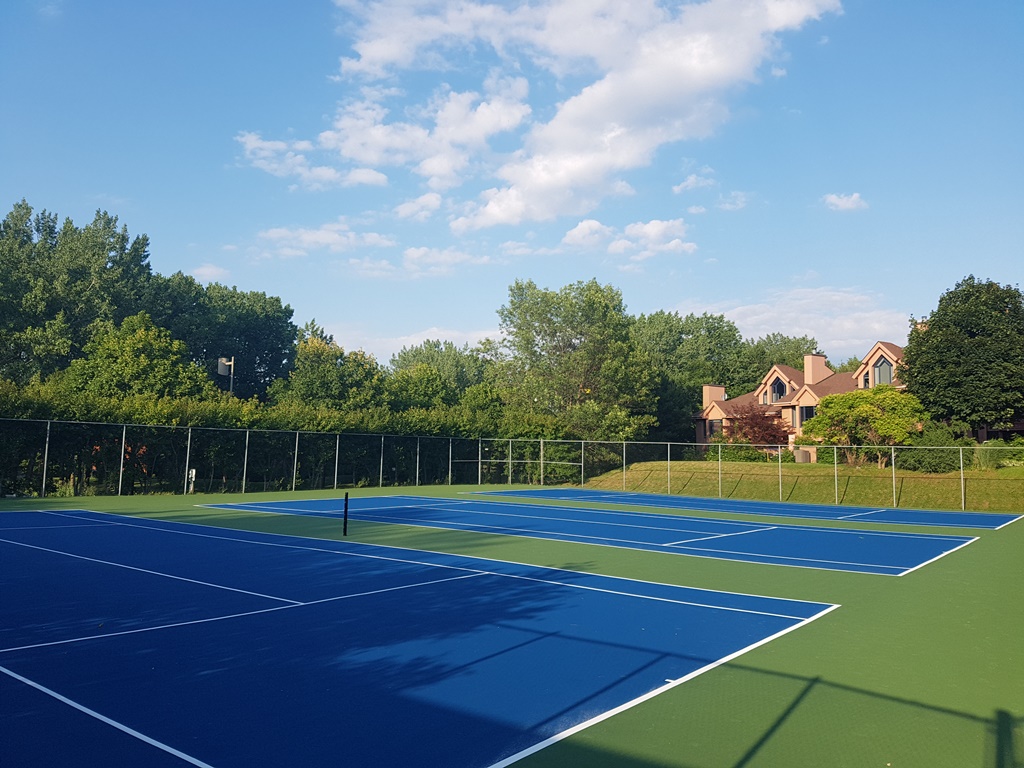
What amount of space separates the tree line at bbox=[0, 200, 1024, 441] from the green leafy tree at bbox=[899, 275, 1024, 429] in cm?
11

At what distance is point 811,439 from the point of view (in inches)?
1784

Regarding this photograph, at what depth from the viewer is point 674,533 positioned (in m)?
20.3

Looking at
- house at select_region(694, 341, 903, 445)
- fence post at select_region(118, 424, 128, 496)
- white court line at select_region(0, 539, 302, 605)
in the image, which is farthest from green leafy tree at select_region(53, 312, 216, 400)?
house at select_region(694, 341, 903, 445)

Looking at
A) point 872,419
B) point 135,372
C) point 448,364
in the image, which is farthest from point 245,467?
point 448,364

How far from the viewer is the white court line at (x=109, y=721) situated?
5.07m

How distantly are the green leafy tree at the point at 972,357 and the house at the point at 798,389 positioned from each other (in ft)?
20.3

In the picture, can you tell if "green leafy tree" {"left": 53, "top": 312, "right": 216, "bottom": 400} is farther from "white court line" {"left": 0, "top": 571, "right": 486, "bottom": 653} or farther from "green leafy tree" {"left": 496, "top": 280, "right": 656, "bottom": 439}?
"white court line" {"left": 0, "top": 571, "right": 486, "bottom": 653}

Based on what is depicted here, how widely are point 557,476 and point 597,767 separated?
129 feet

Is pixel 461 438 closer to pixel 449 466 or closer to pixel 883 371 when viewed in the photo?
pixel 449 466

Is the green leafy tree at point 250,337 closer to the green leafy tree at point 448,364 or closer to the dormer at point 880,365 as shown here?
the green leafy tree at point 448,364

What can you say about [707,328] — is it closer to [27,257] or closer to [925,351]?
[925,351]

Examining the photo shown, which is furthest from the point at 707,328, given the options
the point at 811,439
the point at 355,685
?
the point at 355,685

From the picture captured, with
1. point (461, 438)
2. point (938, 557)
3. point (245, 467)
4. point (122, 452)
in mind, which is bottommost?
point (938, 557)

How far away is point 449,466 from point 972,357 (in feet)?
91.5
